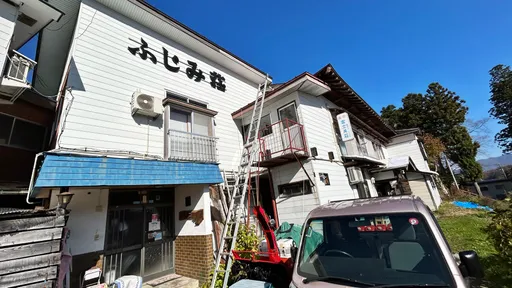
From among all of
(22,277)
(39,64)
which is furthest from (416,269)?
(39,64)

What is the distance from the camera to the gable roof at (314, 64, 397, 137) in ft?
34.2

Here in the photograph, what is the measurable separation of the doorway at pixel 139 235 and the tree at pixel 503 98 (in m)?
44.6

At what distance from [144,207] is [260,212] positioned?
15.6 ft

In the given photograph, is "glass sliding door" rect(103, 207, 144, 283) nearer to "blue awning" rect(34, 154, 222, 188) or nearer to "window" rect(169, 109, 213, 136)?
"blue awning" rect(34, 154, 222, 188)

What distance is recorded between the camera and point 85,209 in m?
5.64

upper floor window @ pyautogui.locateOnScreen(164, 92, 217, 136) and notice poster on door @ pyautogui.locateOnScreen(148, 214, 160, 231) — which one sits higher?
upper floor window @ pyautogui.locateOnScreen(164, 92, 217, 136)

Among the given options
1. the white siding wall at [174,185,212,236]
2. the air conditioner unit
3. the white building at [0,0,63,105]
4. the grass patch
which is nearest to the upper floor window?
the air conditioner unit

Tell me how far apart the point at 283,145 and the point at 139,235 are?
6.25 metres

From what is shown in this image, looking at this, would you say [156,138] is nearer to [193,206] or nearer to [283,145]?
[193,206]

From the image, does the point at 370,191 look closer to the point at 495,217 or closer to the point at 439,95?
the point at 495,217

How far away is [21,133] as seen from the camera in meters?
7.83

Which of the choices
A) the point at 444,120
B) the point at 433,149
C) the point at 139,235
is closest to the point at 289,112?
the point at 139,235

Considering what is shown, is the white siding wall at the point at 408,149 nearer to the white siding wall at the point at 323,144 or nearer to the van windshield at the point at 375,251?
the white siding wall at the point at 323,144

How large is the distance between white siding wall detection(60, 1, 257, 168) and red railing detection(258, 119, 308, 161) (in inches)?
76.6
